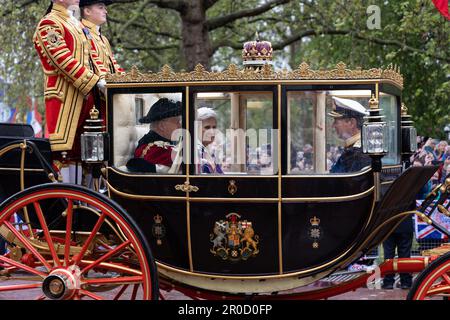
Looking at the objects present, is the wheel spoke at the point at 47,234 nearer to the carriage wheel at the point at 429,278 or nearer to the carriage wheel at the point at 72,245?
the carriage wheel at the point at 72,245

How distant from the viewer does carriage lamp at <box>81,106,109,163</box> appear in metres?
5.66

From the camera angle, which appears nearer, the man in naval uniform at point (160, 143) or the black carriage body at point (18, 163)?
the man in naval uniform at point (160, 143)

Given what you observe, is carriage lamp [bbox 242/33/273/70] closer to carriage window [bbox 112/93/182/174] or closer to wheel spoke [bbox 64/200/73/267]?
carriage window [bbox 112/93/182/174]

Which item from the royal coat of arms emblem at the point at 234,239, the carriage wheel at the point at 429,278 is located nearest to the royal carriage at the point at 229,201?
the royal coat of arms emblem at the point at 234,239

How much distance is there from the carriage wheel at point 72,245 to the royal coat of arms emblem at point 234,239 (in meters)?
0.54

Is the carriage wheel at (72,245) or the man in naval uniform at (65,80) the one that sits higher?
the man in naval uniform at (65,80)

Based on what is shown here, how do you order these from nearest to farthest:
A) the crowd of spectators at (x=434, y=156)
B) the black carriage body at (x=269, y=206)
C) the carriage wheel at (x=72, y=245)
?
1. the carriage wheel at (x=72, y=245)
2. the black carriage body at (x=269, y=206)
3. the crowd of spectators at (x=434, y=156)

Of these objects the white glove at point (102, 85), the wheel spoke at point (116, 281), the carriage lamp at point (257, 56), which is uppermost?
the carriage lamp at point (257, 56)

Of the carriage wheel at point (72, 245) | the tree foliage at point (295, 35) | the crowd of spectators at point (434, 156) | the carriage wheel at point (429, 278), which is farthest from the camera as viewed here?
the tree foliage at point (295, 35)

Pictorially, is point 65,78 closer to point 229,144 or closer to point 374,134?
point 229,144

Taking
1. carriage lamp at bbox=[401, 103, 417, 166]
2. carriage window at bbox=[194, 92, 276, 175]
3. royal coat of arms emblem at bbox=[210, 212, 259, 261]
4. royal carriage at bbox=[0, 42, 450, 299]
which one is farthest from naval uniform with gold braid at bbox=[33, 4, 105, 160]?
carriage lamp at bbox=[401, 103, 417, 166]

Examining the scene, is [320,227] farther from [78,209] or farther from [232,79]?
[78,209]

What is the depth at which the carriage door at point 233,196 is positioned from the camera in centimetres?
556

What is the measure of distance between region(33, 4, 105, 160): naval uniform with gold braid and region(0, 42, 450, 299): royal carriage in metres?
0.21
